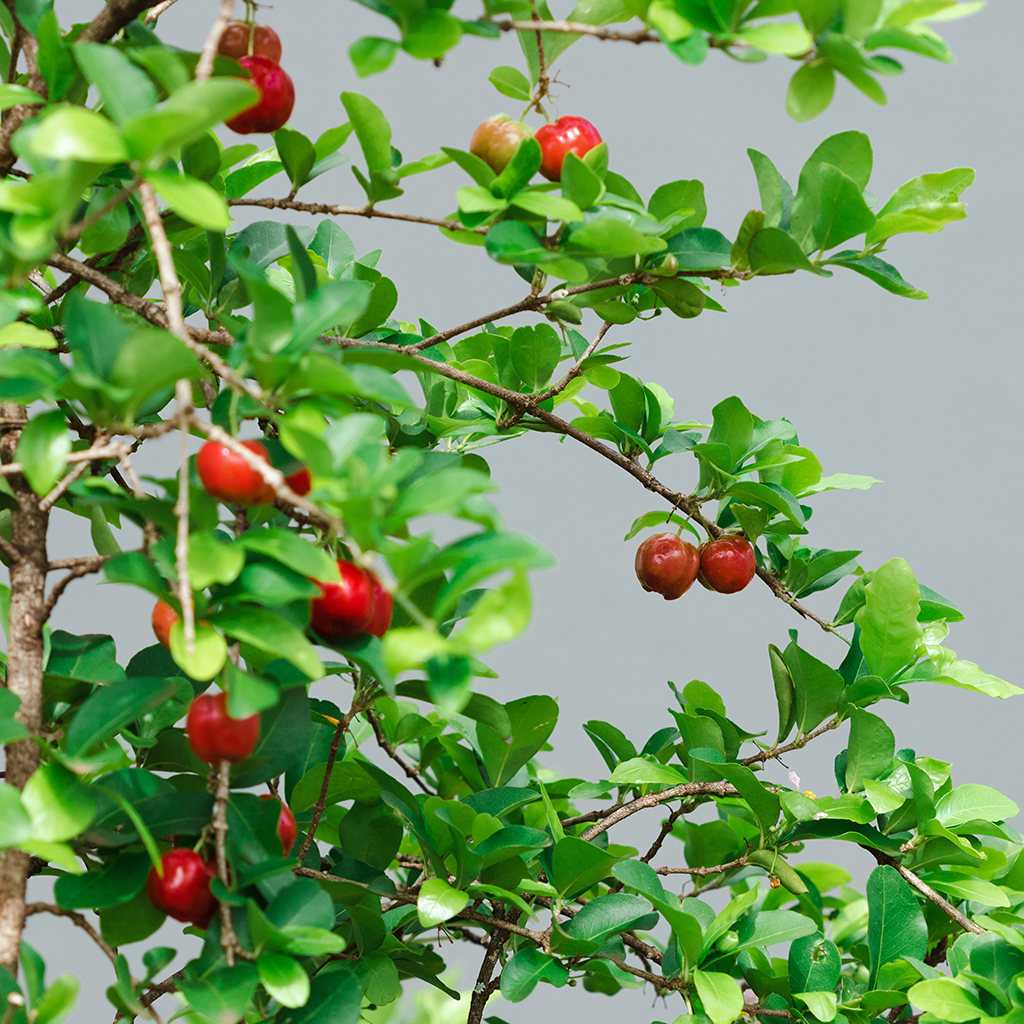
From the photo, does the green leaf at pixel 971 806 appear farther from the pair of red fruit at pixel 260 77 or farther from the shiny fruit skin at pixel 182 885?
the pair of red fruit at pixel 260 77

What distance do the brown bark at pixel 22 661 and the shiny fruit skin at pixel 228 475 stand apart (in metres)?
0.18

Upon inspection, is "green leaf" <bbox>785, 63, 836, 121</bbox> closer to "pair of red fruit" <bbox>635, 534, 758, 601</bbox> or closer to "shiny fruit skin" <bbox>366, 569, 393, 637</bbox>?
"shiny fruit skin" <bbox>366, 569, 393, 637</bbox>

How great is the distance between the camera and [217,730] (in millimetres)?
551

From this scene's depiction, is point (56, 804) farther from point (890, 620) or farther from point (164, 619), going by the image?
point (890, 620)

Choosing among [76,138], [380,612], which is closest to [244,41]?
[76,138]

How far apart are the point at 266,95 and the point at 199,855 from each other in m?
0.48

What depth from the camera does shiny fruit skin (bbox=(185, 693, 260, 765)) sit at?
551mm

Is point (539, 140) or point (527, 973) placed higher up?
point (539, 140)

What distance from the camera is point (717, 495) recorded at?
3.22 feet

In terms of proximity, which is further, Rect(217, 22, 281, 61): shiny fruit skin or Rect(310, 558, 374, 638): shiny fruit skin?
Rect(217, 22, 281, 61): shiny fruit skin

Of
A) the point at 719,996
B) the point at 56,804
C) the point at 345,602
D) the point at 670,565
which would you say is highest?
the point at 345,602

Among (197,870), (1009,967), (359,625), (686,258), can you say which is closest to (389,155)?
(686,258)

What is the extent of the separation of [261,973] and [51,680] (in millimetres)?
234

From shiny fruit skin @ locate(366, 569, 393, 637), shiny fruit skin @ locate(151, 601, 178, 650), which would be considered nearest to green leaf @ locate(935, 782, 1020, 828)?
shiny fruit skin @ locate(366, 569, 393, 637)
